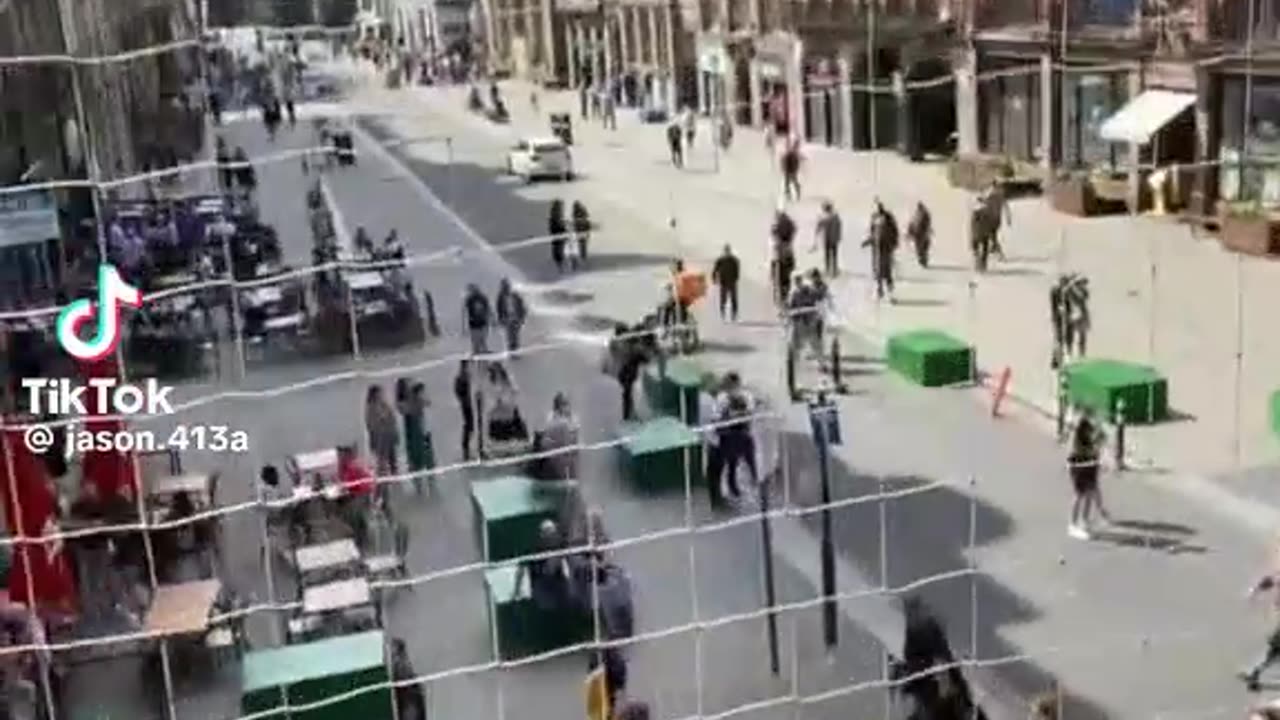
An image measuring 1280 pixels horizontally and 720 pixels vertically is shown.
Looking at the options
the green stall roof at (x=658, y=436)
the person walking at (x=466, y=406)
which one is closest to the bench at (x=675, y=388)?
the green stall roof at (x=658, y=436)

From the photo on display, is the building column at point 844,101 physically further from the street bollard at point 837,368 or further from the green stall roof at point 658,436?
the green stall roof at point 658,436

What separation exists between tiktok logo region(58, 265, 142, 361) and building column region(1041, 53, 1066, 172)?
229 cm

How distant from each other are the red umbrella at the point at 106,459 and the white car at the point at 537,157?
81 centimetres

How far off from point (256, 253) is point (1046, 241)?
175 cm

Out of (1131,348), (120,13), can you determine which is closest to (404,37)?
(120,13)

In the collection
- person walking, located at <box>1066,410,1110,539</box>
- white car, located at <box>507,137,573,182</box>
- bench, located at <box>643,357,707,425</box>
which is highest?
white car, located at <box>507,137,573,182</box>

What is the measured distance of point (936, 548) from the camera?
2785 mm

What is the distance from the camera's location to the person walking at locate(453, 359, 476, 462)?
2869 mm

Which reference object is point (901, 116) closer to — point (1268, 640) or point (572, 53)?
point (572, 53)

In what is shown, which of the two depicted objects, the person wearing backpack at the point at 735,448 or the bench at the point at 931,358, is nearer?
the person wearing backpack at the point at 735,448

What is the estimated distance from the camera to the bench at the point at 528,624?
234 centimetres

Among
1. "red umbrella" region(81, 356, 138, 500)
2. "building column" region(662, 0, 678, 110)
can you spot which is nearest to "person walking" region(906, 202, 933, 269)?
"building column" region(662, 0, 678, 110)

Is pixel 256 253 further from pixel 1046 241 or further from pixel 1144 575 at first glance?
pixel 1046 241

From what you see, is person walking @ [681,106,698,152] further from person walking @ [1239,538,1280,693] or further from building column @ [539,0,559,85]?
person walking @ [1239,538,1280,693]
